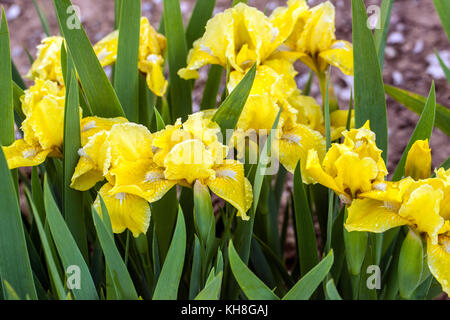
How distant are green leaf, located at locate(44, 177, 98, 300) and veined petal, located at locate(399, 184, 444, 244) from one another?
416 mm

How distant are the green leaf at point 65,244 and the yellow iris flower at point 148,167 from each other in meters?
0.07

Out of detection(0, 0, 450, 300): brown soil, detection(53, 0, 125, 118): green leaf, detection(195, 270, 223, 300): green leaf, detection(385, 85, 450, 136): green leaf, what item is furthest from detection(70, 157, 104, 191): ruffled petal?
detection(0, 0, 450, 300): brown soil

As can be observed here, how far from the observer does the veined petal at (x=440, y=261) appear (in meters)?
0.68

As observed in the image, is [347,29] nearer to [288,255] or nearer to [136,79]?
[288,255]

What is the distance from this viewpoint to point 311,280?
684 millimetres

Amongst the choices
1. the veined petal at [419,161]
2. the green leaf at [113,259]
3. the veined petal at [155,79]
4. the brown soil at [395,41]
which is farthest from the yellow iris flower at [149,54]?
the brown soil at [395,41]

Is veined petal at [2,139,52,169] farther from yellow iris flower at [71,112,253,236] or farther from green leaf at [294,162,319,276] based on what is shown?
green leaf at [294,162,319,276]

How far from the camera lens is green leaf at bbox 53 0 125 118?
82 cm

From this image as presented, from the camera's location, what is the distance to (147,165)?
0.77 m

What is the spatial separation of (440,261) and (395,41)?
1405mm

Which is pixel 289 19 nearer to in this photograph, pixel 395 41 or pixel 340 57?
pixel 340 57

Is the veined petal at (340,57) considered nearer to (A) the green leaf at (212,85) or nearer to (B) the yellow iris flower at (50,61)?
(A) the green leaf at (212,85)
